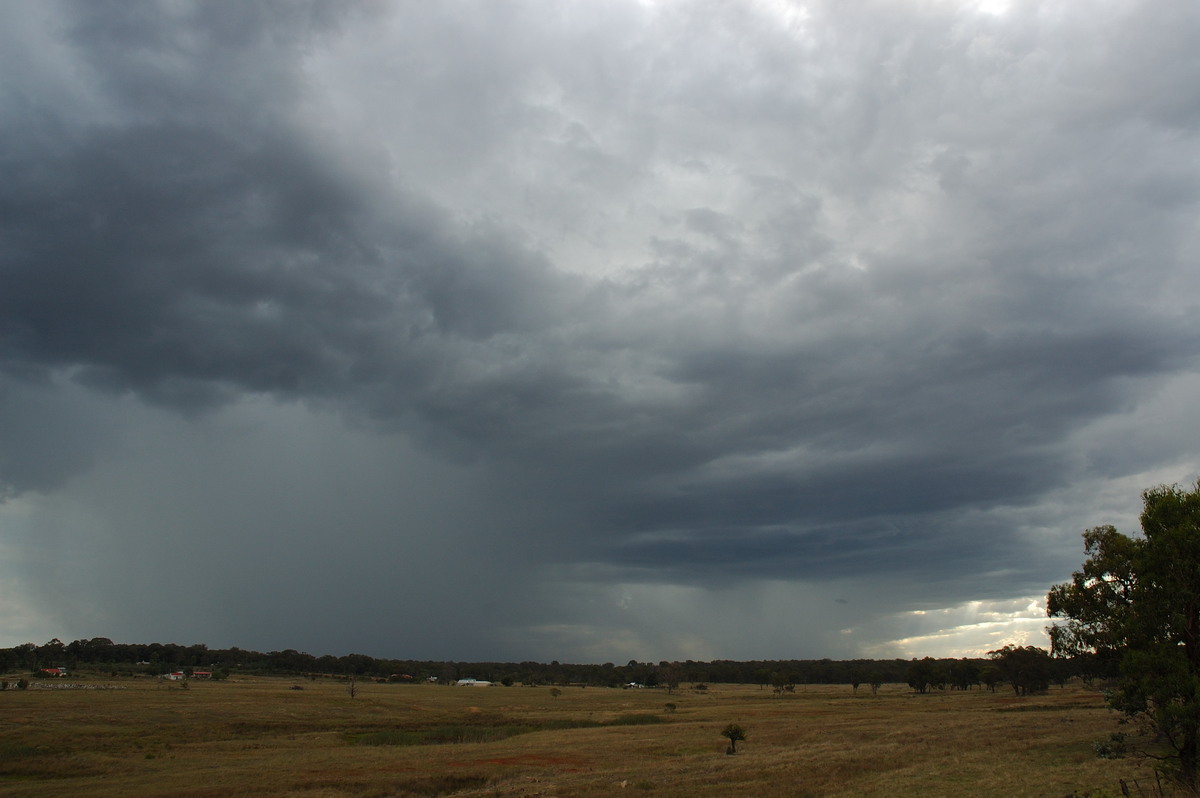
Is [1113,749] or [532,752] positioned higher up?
[1113,749]

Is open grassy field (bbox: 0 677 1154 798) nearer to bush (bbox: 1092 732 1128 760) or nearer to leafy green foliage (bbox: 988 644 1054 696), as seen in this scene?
bush (bbox: 1092 732 1128 760)

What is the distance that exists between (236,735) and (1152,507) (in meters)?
78.1

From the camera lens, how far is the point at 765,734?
64.3 m

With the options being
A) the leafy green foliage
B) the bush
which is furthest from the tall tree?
the leafy green foliage

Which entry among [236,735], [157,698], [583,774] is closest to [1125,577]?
[583,774]

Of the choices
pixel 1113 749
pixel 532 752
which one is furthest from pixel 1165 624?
pixel 532 752

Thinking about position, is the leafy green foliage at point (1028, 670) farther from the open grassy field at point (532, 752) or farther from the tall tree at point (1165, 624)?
the tall tree at point (1165, 624)

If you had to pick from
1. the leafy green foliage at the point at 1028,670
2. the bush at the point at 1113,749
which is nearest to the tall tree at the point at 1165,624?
the bush at the point at 1113,749

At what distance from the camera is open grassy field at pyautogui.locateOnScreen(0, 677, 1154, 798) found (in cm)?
3569

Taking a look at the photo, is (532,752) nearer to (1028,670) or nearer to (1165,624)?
(1165,624)

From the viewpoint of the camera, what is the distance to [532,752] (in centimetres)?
5734

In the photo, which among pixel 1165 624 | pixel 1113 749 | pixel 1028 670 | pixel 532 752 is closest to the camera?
pixel 1165 624

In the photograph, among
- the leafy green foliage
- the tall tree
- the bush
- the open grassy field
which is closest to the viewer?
the tall tree

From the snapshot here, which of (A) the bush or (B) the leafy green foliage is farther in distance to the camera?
(B) the leafy green foliage
